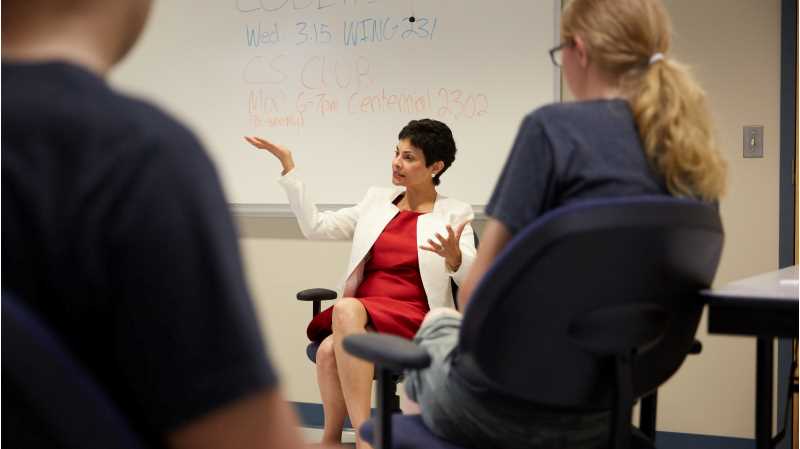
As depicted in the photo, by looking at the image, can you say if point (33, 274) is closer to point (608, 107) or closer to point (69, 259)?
point (69, 259)

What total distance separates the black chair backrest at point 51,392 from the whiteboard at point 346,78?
266cm

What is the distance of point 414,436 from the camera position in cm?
127

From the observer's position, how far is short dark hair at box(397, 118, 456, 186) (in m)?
2.83

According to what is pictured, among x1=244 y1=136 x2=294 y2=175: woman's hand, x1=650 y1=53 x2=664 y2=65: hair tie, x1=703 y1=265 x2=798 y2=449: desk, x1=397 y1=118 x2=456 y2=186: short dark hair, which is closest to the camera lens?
x1=703 y1=265 x2=798 y2=449: desk

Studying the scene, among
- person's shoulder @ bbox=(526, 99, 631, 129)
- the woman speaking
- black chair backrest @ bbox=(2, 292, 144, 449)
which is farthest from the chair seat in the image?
the woman speaking

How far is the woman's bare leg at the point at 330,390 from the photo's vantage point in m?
2.64

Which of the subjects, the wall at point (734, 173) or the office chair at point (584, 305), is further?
the wall at point (734, 173)

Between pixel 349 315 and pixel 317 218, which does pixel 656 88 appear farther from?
Answer: pixel 317 218

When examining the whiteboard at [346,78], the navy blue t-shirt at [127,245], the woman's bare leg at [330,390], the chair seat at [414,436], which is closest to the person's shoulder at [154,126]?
the navy blue t-shirt at [127,245]

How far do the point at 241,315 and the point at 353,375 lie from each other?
210 centimetres

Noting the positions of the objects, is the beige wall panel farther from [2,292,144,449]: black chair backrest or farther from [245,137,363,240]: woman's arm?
[2,292,144,449]: black chair backrest

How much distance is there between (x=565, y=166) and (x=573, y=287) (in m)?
0.20

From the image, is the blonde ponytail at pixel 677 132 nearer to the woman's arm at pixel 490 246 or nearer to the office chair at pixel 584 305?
the office chair at pixel 584 305

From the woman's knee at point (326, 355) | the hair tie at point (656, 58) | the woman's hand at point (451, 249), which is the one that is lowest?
the woman's knee at point (326, 355)
